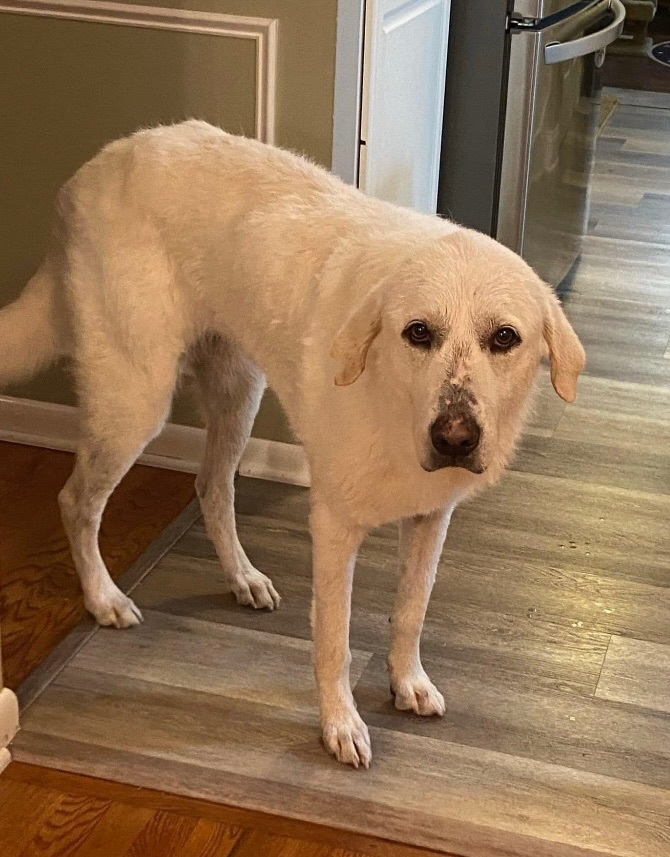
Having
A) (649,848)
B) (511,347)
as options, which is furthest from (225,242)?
(649,848)

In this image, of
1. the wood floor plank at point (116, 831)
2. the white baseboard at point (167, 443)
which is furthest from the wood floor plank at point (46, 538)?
the wood floor plank at point (116, 831)

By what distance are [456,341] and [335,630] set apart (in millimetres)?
568

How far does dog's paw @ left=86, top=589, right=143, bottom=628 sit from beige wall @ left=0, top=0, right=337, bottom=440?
0.94 meters

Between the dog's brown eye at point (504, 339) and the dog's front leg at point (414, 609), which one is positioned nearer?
the dog's brown eye at point (504, 339)

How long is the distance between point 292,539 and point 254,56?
102 cm

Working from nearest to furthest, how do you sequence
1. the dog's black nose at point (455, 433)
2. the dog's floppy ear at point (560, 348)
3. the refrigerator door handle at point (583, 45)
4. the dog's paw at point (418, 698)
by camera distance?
the dog's black nose at point (455, 433) < the dog's floppy ear at point (560, 348) < the dog's paw at point (418, 698) < the refrigerator door handle at point (583, 45)

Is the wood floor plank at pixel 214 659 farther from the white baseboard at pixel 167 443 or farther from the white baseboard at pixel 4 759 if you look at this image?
the white baseboard at pixel 167 443

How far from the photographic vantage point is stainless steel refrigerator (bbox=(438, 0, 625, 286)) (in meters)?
3.09

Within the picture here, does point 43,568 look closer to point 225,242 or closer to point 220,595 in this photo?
point 220,595

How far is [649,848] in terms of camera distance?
1709 millimetres

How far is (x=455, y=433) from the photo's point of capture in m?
1.47

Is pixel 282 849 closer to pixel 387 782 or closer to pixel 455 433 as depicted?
pixel 387 782

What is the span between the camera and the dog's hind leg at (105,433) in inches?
78.0

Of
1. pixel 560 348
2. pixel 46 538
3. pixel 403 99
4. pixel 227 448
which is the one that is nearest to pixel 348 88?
pixel 403 99
